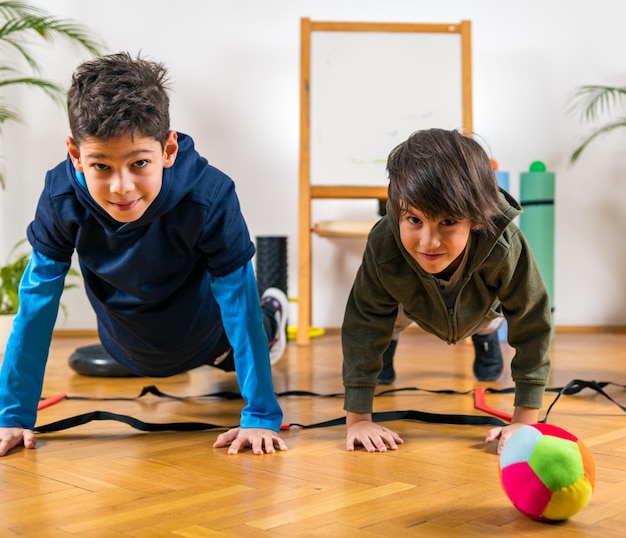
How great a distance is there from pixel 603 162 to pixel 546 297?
2195 millimetres

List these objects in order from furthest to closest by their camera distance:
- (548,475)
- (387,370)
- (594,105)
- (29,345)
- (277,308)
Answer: (594,105), (277,308), (387,370), (29,345), (548,475)

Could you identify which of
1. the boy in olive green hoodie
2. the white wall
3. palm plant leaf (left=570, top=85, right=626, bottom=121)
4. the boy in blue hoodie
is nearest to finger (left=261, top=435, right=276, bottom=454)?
the boy in blue hoodie

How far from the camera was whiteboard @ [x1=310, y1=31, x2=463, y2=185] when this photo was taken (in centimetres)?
307

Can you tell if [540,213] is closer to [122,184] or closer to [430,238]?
[430,238]

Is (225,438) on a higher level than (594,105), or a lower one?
lower

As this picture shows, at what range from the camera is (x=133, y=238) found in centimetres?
138

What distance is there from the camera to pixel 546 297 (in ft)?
4.47

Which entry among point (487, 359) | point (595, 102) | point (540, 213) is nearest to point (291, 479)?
point (487, 359)

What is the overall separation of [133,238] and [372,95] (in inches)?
73.7

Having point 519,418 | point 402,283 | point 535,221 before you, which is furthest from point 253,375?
point 535,221

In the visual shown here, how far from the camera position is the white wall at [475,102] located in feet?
10.8

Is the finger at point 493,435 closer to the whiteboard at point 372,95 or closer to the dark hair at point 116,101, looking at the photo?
the dark hair at point 116,101

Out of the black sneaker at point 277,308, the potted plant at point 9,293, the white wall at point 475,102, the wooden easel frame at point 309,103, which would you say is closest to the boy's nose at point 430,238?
the black sneaker at point 277,308

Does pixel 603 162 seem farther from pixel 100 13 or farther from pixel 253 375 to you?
pixel 253 375
